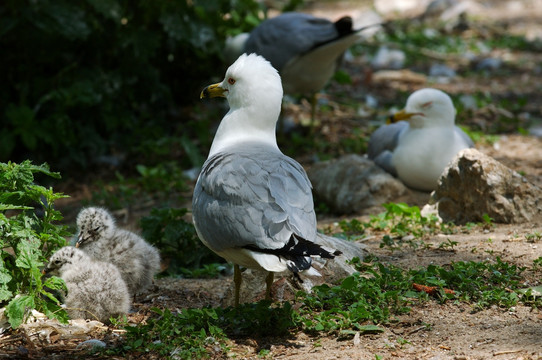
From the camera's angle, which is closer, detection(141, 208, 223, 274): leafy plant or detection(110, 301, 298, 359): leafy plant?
detection(110, 301, 298, 359): leafy plant

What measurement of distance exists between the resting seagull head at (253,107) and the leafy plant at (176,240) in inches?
47.3

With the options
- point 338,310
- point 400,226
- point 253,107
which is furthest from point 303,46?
point 338,310

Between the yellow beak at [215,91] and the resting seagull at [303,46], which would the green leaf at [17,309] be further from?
the resting seagull at [303,46]

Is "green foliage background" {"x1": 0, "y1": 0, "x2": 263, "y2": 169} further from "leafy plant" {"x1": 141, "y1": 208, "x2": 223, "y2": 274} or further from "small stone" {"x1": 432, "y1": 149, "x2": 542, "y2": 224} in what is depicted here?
"small stone" {"x1": 432, "y1": 149, "x2": 542, "y2": 224}

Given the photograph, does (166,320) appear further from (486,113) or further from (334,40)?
(486,113)

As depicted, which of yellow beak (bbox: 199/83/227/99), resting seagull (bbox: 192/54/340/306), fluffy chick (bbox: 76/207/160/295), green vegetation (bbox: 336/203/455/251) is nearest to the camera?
resting seagull (bbox: 192/54/340/306)

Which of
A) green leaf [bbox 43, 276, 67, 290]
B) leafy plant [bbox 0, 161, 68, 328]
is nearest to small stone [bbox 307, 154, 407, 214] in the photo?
leafy plant [bbox 0, 161, 68, 328]

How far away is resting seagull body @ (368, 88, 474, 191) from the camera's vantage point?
6534 mm

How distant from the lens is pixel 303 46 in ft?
28.4

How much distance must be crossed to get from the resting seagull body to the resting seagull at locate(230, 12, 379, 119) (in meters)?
1.95

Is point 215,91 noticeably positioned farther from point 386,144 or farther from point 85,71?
point 85,71

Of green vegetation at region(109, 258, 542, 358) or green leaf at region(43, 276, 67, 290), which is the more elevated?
green leaf at region(43, 276, 67, 290)

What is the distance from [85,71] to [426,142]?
4531 mm

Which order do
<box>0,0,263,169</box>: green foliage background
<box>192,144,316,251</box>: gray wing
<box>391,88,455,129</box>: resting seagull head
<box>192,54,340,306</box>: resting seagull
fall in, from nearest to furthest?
1. <box>192,54,340,306</box>: resting seagull
2. <box>192,144,316,251</box>: gray wing
3. <box>391,88,455,129</box>: resting seagull head
4. <box>0,0,263,169</box>: green foliage background
